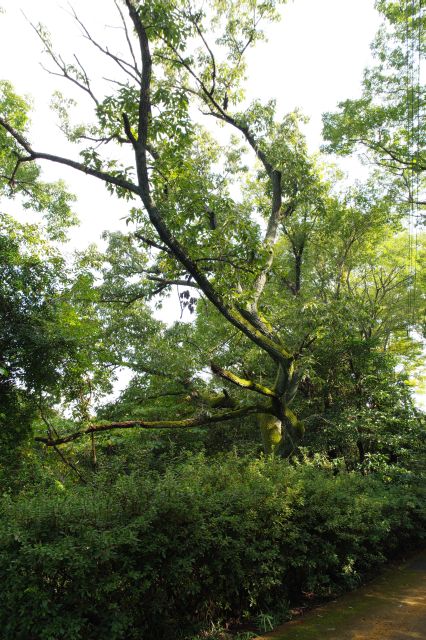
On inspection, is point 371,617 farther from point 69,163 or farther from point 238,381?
point 69,163

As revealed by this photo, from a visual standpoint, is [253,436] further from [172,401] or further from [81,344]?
[81,344]

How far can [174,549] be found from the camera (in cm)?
369

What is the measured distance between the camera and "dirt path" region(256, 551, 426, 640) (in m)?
4.04

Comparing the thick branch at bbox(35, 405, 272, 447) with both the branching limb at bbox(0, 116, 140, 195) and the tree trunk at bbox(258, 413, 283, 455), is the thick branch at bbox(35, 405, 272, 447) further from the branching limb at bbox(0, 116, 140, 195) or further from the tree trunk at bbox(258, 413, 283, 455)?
the branching limb at bbox(0, 116, 140, 195)

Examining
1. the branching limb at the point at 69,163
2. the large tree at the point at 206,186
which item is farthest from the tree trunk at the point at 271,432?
the branching limb at the point at 69,163

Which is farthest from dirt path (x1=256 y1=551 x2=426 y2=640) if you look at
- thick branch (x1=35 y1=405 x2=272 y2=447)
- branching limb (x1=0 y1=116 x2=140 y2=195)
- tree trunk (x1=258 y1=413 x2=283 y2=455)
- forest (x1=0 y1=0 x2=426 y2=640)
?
branching limb (x1=0 y1=116 x2=140 y2=195)

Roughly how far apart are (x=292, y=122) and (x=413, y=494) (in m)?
8.24

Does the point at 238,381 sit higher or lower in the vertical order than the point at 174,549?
higher

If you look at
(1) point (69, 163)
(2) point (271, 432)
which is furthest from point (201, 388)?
(1) point (69, 163)

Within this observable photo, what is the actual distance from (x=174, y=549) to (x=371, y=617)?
7.81ft

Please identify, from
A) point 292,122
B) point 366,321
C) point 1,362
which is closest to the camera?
point 1,362

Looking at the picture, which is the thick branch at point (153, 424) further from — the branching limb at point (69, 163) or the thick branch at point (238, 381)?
the branching limb at point (69, 163)

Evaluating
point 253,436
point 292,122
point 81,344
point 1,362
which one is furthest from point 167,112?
point 253,436

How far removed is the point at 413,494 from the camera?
24.7ft
